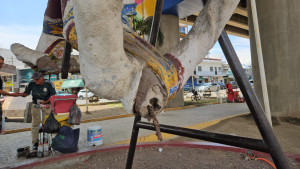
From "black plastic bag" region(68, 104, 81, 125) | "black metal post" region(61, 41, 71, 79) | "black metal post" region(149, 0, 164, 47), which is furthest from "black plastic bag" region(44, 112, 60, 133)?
"black metal post" region(149, 0, 164, 47)

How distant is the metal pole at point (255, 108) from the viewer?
85 cm

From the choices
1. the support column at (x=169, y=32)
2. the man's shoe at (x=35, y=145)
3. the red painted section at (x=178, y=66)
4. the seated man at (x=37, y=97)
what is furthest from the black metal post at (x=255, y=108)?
the support column at (x=169, y=32)

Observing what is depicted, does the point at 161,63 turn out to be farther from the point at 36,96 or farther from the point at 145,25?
the point at 145,25

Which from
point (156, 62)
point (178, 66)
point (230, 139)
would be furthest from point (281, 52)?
point (156, 62)

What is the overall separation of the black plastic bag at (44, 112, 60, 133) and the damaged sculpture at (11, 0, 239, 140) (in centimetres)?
207

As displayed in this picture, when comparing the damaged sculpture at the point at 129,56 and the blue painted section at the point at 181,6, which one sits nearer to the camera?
the damaged sculpture at the point at 129,56

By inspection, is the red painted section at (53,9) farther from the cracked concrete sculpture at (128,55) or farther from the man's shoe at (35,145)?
the man's shoe at (35,145)

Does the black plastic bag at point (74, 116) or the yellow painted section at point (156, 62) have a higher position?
the yellow painted section at point (156, 62)

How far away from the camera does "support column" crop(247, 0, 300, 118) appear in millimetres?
4047

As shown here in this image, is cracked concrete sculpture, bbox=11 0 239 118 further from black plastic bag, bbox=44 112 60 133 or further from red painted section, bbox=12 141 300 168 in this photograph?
black plastic bag, bbox=44 112 60 133

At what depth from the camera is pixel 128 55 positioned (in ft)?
2.18

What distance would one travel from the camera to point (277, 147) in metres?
0.86

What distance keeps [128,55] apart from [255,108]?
0.76 m

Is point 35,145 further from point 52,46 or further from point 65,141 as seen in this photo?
point 52,46
